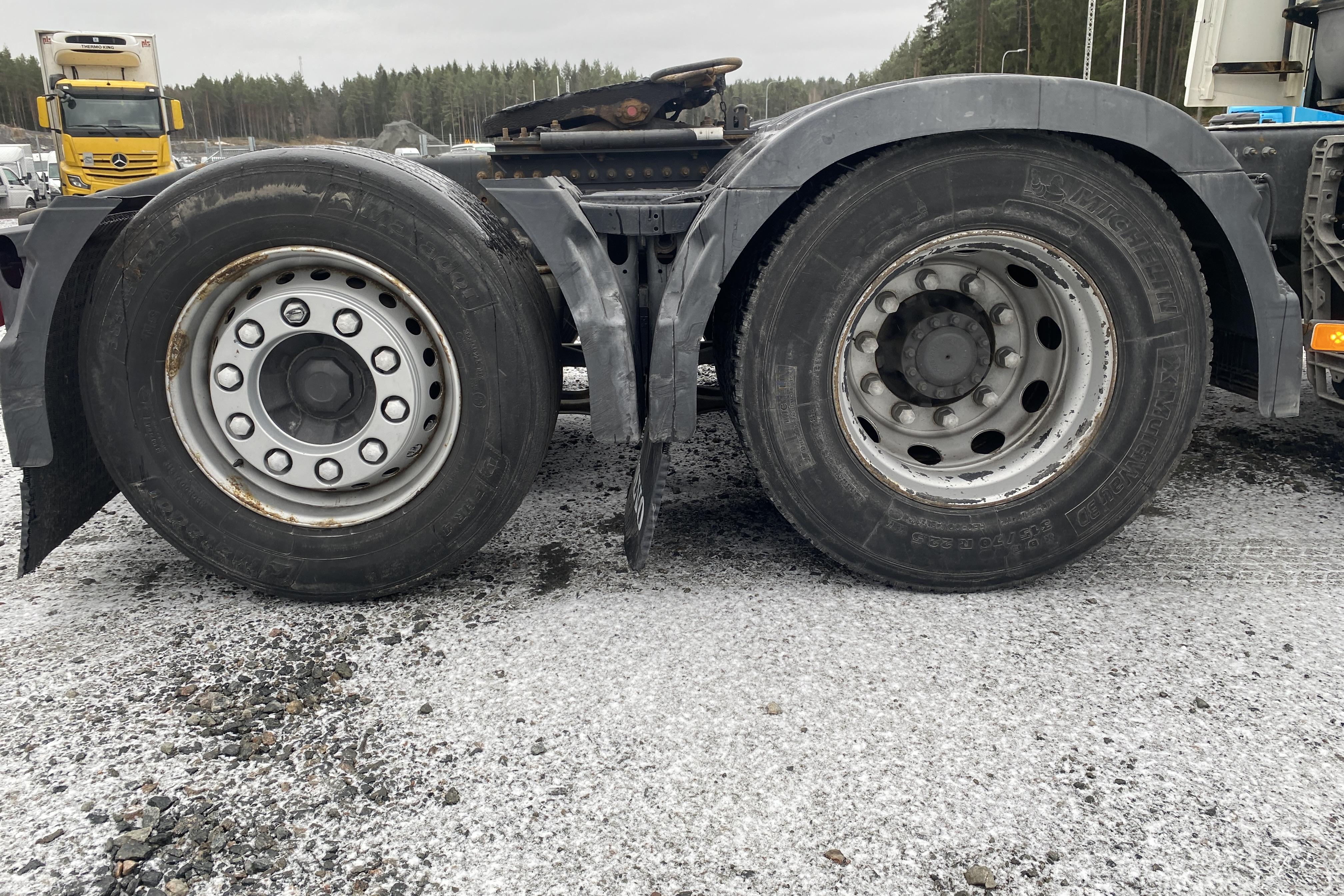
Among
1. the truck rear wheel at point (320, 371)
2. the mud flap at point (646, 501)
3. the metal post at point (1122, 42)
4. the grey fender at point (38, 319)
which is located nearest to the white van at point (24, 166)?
the metal post at point (1122, 42)

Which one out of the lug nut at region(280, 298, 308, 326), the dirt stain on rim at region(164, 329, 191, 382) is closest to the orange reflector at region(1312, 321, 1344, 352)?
the lug nut at region(280, 298, 308, 326)

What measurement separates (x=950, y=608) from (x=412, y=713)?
1.55m

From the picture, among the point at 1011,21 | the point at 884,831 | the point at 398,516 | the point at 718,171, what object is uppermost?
the point at 1011,21

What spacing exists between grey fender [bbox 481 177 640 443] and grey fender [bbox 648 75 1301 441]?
102 millimetres

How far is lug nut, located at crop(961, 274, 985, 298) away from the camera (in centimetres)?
268

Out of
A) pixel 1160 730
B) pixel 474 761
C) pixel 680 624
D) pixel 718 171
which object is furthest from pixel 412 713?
pixel 718 171

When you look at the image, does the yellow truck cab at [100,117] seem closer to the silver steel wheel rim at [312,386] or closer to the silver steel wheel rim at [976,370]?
the silver steel wheel rim at [312,386]

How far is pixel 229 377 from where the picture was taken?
2471 mm

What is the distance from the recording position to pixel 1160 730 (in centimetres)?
196

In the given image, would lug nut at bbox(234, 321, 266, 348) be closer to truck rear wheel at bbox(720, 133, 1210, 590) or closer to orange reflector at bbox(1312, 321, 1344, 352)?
truck rear wheel at bbox(720, 133, 1210, 590)

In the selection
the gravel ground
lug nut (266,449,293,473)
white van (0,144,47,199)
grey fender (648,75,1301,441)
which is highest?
white van (0,144,47,199)

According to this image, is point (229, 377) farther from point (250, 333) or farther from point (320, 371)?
point (320, 371)

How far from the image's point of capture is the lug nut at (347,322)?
8.02 feet

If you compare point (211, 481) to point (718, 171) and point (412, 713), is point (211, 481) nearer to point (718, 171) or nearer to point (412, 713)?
Answer: point (412, 713)
